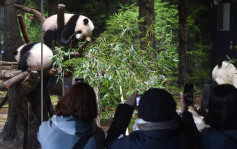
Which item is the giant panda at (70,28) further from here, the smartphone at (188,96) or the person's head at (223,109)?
the person's head at (223,109)

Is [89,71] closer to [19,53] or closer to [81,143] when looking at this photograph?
[19,53]

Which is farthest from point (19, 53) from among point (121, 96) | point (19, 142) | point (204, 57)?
point (204, 57)

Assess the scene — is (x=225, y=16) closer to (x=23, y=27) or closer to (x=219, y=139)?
(x=219, y=139)

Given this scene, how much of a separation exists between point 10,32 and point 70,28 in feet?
1.46

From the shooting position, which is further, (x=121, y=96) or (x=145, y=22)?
(x=145, y=22)

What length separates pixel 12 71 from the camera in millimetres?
2082

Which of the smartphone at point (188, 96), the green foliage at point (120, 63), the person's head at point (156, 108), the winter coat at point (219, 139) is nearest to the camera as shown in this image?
the person's head at point (156, 108)

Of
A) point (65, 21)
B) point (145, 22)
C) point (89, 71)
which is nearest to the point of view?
point (89, 71)

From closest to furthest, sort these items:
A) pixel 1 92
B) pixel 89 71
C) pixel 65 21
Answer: pixel 1 92 < pixel 89 71 < pixel 65 21

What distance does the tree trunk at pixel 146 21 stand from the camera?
8.07ft

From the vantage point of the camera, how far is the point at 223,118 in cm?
128

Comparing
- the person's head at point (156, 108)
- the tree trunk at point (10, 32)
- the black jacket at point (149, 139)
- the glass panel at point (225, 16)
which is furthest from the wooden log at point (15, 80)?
the glass panel at point (225, 16)

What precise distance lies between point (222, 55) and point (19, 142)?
156 centimetres

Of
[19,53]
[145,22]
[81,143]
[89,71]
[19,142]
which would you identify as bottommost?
[19,142]
